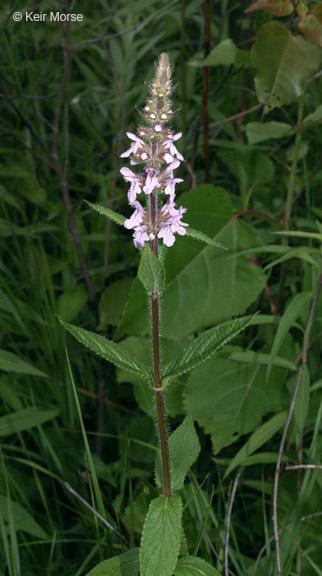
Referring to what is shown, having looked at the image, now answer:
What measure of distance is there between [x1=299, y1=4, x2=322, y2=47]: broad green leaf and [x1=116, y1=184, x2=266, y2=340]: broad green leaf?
53 centimetres

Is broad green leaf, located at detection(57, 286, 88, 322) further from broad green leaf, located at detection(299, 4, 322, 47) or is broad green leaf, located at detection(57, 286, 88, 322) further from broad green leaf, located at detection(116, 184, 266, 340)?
broad green leaf, located at detection(299, 4, 322, 47)

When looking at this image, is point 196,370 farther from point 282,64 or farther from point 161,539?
point 282,64

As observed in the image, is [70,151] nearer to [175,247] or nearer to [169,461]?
[175,247]

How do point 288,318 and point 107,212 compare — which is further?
point 288,318

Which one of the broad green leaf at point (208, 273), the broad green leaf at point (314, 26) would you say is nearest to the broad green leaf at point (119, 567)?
the broad green leaf at point (208, 273)

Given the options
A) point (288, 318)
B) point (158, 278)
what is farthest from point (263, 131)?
point (158, 278)

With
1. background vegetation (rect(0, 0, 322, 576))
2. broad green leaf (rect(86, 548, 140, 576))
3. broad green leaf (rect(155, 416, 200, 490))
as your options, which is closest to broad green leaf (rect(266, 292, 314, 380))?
background vegetation (rect(0, 0, 322, 576))

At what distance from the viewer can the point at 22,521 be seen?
5.75 feet

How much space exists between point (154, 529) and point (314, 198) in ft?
6.02

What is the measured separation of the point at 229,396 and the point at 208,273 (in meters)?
0.41

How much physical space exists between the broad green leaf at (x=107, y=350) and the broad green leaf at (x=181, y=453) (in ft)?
0.83

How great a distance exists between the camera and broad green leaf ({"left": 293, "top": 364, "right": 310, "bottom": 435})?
1.52 meters

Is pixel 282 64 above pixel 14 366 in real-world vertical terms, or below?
above

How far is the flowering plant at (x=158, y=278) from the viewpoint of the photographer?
996 millimetres
